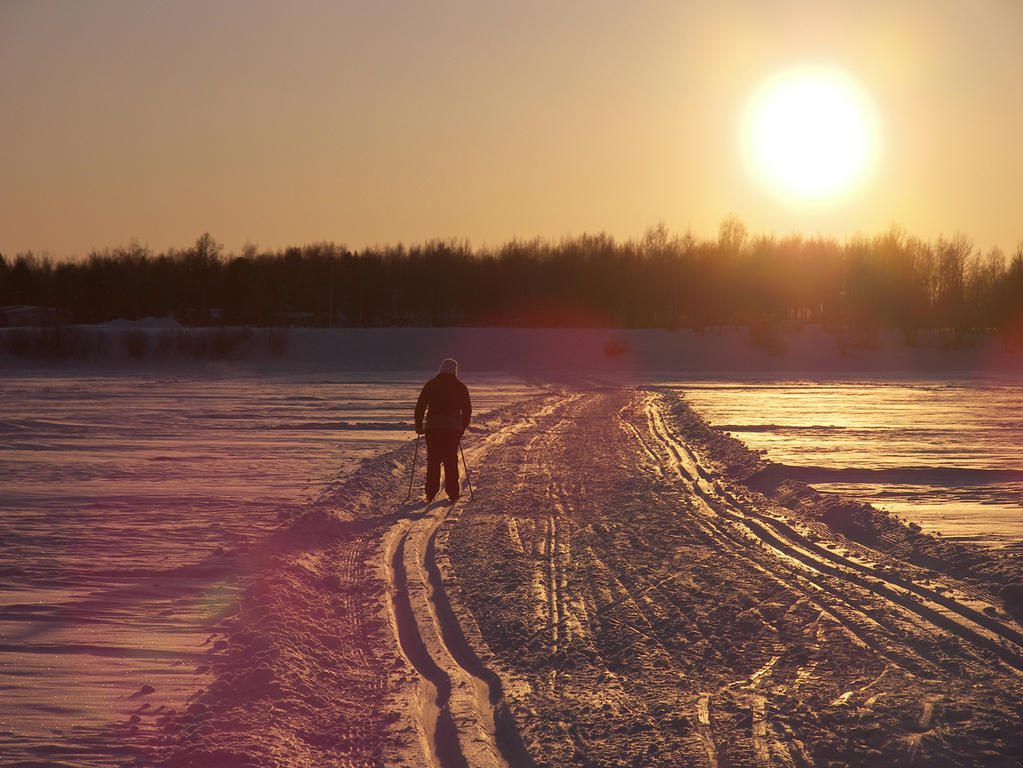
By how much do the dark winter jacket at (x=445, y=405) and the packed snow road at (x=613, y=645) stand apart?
124 centimetres

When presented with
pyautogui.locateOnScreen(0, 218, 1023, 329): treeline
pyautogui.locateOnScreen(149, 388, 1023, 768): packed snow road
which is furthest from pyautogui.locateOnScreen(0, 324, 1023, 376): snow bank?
pyautogui.locateOnScreen(149, 388, 1023, 768): packed snow road

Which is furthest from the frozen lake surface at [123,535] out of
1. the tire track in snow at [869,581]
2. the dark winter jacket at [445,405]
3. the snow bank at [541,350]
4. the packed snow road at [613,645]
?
the snow bank at [541,350]

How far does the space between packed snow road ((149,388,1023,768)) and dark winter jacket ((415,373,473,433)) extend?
1241 millimetres

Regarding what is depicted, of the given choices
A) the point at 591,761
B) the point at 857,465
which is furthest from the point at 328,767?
the point at 857,465

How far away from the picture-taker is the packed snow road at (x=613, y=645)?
4.99 m

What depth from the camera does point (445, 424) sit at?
41.3 feet

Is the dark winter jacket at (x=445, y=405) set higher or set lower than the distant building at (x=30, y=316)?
lower

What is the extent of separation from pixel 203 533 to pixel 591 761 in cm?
649

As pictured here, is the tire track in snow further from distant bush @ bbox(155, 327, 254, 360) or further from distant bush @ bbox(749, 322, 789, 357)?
distant bush @ bbox(749, 322, 789, 357)

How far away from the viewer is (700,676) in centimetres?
598

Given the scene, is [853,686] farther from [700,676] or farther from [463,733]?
[463,733]

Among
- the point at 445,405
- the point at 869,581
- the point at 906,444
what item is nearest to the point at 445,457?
the point at 445,405

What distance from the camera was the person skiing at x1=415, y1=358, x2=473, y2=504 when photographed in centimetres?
1259

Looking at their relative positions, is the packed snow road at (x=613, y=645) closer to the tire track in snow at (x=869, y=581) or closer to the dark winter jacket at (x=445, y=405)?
the tire track in snow at (x=869, y=581)
